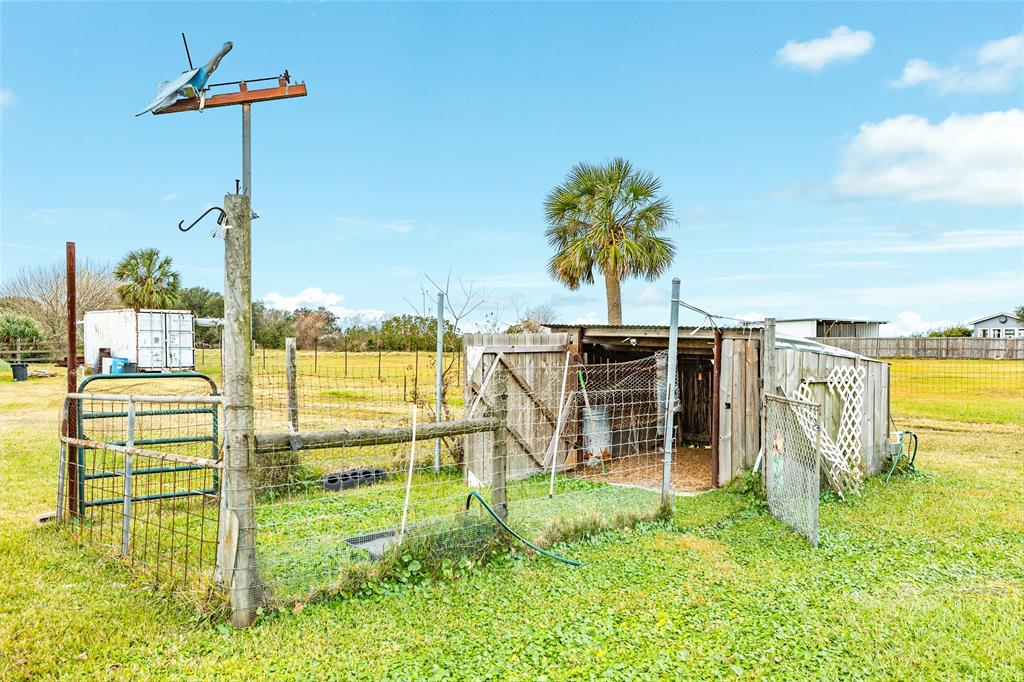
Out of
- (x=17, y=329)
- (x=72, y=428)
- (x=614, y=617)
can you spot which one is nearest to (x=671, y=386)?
(x=614, y=617)

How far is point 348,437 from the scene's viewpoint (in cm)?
439

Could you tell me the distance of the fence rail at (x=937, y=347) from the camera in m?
16.5

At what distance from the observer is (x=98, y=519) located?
19.6ft

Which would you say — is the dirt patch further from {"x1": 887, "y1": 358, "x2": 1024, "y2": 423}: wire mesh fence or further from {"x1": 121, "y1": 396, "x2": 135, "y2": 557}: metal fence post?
{"x1": 887, "y1": 358, "x2": 1024, "y2": 423}: wire mesh fence

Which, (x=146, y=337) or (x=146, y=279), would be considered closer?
(x=146, y=337)

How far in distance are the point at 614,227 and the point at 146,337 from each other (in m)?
17.2

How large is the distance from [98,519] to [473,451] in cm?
393

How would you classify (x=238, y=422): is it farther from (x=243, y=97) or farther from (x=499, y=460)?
(x=243, y=97)

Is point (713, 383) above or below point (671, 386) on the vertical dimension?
below

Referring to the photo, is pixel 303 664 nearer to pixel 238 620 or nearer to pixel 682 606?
pixel 238 620

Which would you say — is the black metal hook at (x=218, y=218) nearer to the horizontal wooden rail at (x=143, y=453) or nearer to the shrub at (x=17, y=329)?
the horizontal wooden rail at (x=143, y=453)

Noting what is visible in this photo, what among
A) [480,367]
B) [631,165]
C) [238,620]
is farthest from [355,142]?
[238,620]

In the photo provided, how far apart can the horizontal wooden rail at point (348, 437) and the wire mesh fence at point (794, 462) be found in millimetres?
2968

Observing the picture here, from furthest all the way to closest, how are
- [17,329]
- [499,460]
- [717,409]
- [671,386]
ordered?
→ [17,329]
[717,409]
[671,386]
[499,460]
